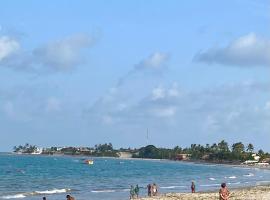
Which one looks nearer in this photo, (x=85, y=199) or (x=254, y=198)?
(x=254, y=198)

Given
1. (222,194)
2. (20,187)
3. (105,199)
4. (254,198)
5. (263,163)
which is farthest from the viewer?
(263,163)

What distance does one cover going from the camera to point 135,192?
160 feet

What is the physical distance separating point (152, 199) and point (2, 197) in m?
15.0

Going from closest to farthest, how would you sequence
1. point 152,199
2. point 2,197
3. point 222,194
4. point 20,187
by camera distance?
1. point 222,194
2. point 152,199
3. point 2,197
4. point 20,187

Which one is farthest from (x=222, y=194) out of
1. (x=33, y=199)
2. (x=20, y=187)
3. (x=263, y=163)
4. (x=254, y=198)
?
(x=263, y=163)

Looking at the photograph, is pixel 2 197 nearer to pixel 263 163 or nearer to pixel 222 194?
pixel 222 194

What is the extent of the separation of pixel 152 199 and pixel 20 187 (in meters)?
26.2

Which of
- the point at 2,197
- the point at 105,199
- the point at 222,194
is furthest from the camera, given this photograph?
the point at 2,197

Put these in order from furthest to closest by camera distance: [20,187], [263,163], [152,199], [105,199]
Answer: [263,163] → [20,187] → [105,199] → [152,199]

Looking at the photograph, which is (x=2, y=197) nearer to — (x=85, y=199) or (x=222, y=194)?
(x=85, y=199)

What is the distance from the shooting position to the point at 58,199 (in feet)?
159

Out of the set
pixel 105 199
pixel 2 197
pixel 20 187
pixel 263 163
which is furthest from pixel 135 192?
pixel 263 163

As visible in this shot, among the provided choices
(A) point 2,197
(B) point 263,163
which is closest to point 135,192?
(A) point 2,197

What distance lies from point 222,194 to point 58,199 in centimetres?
2430
